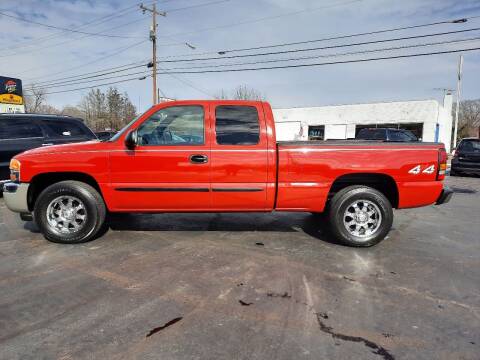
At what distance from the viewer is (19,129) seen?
7.86 metres

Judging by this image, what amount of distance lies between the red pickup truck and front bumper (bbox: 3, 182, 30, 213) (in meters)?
0.01

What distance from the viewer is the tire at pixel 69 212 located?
14.6 feet

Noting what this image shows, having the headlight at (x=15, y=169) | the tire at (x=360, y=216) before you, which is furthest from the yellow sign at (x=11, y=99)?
the tire at (x=360, y=216)

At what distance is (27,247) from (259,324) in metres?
3.43

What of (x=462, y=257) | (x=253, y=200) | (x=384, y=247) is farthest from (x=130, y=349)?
(x=462, y=257)

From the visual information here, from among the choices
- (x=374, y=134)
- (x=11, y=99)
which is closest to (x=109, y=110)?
(x=11, y=99)

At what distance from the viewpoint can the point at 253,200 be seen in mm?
4453

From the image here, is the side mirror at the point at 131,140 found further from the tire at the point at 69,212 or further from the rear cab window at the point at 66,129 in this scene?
the rear cab window at the point at 66,129

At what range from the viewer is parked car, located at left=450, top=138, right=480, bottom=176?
A: 44.0ft

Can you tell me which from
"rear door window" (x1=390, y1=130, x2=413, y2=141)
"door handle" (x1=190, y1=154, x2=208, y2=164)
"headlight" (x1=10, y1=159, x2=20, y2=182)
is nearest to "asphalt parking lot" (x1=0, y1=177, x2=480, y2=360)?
"headlight" (x1=10, y1=159, x2=20, y2=182)

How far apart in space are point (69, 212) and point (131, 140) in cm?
132

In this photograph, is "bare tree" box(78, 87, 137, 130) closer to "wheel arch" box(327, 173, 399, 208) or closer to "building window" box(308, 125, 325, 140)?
"building window" box(308, 125, 325, 140)

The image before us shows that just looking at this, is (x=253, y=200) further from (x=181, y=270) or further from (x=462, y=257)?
(x=462, y=257)

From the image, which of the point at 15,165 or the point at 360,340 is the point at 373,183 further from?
Answer: the point at 15,165
